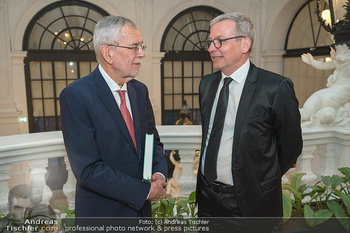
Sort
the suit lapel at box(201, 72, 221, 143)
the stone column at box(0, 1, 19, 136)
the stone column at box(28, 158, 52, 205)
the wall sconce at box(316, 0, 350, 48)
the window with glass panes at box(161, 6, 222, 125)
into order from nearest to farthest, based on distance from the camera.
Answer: the suit lapel at box(201, 72, 221, 143) → the stone column at box(28, 158, 52, 205) → the wall sconce at box(316, 0, 350, 48) → the stone column at box(0, 1, 19, 136) → the window with glass panes at box(161, 6, 222, 125)

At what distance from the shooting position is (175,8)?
32.3 ft

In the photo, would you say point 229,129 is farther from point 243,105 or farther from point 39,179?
point 39,179

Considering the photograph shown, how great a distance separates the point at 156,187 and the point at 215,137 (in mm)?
402

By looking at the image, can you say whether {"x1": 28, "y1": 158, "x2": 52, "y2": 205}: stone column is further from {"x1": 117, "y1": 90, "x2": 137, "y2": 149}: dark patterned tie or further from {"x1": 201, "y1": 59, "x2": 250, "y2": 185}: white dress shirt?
{"x1": 201, "y1": 59, "x2": 250, "y2": 185}: white dress shirt

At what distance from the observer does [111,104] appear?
158 cm

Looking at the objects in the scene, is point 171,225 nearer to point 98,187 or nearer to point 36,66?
point 98,187

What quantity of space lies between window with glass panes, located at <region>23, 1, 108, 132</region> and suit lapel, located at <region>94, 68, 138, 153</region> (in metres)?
8.27

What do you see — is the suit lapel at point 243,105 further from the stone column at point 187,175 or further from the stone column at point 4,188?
the stone column at point 4,188

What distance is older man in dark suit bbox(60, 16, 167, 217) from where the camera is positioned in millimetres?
1503

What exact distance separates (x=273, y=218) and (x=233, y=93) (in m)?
0.70

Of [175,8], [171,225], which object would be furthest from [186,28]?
[171,225]

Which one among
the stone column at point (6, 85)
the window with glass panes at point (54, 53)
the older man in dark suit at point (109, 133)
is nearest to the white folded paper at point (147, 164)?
the older man in dark suit at point (109, 133)

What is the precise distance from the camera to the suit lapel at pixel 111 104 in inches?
61.7

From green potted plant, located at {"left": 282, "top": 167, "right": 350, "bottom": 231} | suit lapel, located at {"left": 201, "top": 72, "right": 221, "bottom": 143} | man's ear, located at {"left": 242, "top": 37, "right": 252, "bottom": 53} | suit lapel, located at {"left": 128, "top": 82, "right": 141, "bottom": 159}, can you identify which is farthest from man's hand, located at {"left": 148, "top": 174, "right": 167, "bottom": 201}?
green potted plant, located at {"left": 282, "top": 167, "right": 350, "bottom": 231}
